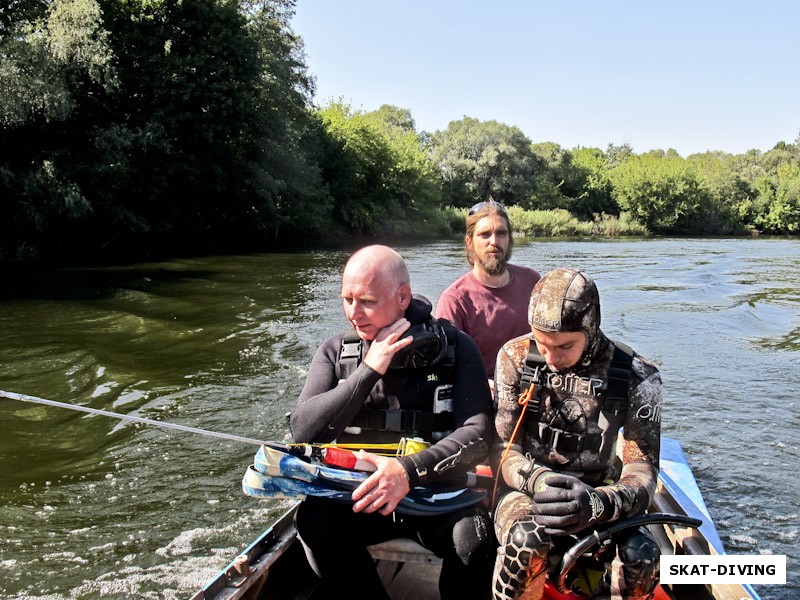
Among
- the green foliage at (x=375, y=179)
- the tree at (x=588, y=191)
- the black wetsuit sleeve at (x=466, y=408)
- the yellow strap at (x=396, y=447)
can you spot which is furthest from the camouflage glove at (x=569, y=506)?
the tree at (x=588, y=191)

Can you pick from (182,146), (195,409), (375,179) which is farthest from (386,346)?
(375,179)

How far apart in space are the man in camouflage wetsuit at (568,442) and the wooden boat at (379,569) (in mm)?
348

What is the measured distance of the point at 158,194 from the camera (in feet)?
88.2

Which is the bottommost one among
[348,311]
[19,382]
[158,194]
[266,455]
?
[19,382]

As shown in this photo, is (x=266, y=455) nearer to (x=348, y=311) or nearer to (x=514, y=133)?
(x=348, y=311)

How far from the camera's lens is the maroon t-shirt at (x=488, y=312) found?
4.49m

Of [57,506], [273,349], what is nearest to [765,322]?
[273,349]

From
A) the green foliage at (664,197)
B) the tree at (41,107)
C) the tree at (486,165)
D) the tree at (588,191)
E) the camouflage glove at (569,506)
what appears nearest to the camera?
the camouflage glove at (569,506)

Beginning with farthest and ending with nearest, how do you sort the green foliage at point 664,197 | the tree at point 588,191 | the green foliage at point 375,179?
the tree at point 588,191 → the green foliage at point 664,197 → the green foliage at point 375,179

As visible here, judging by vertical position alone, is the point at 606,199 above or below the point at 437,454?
above

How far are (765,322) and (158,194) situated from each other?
22.0 meters

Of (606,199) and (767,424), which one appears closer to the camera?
(767,424)

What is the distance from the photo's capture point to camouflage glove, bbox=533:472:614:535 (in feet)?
8.20

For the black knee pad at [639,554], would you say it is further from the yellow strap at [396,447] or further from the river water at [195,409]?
the river water at [195,409]
